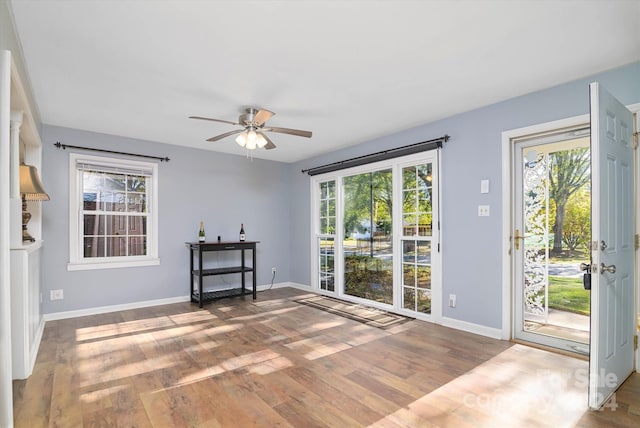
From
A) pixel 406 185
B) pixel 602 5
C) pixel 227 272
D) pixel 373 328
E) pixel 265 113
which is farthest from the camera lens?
pixel 227 272

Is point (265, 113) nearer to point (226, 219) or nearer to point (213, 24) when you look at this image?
point (213, 24)

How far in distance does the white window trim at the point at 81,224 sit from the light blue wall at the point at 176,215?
0.20 ft

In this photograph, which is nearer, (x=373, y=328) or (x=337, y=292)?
(x=373, y=328)

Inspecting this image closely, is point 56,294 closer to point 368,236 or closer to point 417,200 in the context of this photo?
point 368,236

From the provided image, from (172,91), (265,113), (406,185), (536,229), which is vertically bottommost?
(536,229)

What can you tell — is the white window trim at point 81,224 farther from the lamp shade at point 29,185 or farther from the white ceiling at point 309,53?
the lamp shade at point 29,185

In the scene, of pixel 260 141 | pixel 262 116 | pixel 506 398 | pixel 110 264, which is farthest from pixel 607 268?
pixel 110 264

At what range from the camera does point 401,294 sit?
14.0ft

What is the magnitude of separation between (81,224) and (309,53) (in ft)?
12.4

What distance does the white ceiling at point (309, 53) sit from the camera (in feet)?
6.27

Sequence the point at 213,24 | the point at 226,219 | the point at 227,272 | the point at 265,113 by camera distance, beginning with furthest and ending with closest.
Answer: the point at 226,219 → the point at 227,272 → the point at 265,113 → the point at 213,24

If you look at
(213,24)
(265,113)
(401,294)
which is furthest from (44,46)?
(401,294)

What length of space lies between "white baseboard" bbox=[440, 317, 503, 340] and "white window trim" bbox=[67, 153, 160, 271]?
13.1 ft

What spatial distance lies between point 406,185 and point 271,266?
2.99m
